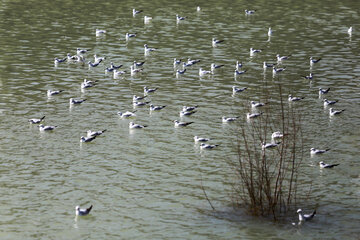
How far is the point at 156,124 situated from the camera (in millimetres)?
37062

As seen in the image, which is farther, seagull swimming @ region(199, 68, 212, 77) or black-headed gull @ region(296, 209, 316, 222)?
seagull swimming @ region(199, 68, 212, 77)

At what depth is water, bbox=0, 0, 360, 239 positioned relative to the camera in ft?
81.8

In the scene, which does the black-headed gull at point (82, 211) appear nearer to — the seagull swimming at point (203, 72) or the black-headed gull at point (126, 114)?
the black-headed gull at point (126, 114)

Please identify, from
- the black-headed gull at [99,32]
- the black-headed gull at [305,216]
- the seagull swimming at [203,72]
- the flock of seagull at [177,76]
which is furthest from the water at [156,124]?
the black-headed gull at [99,32]

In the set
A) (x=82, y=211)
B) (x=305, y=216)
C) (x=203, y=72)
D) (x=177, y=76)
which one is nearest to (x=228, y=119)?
(x=203, y=72)

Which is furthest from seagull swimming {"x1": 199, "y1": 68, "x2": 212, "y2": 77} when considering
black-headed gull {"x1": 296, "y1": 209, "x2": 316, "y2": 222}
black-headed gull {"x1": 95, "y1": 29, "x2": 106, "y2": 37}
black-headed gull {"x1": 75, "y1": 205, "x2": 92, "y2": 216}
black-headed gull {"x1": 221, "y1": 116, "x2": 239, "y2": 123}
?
black-headed gull {"x1": 296, "y1": 209, "x2": 316, "y2": 222}

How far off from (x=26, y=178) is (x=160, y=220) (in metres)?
7.09

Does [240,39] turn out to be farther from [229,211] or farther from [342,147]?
[229,211]

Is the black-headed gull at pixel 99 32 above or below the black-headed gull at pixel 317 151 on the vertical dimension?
above

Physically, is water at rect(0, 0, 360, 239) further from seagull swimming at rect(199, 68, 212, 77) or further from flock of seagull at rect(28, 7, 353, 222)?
seagull swimming at rect(199, 68, 212, 77)

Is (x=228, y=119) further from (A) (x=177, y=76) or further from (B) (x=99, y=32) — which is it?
(B) (x=99, y=32)

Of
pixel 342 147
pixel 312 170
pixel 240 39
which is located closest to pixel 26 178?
pixel 312 170

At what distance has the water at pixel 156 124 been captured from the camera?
81.8 feet

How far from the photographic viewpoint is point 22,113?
38250 millimetres
